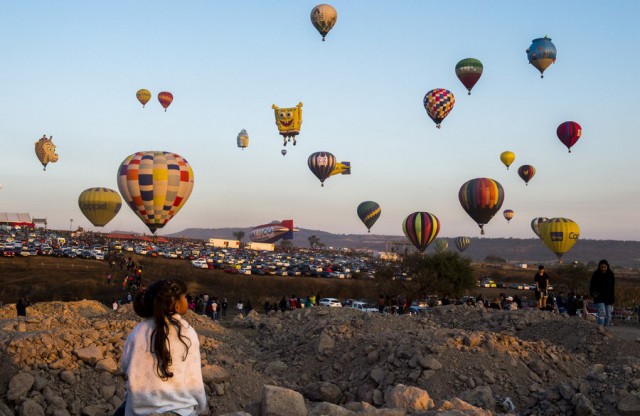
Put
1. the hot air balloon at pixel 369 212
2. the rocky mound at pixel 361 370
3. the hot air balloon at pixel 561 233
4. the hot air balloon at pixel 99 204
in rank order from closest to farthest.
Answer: the rocky mound at pixel 361 370 < the hot air balloon at pixel 561 233 < the hot air balloon at pixel 99 204 < the hot air balloon at pixel 369 212

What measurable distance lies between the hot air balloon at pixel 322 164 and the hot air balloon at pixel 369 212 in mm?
11573

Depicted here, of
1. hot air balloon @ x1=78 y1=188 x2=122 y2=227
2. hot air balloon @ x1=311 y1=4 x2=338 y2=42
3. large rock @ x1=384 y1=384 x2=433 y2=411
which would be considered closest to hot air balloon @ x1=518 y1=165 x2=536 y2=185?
hot air balloon @ x1=311 y1=4 x2=338 y2=42

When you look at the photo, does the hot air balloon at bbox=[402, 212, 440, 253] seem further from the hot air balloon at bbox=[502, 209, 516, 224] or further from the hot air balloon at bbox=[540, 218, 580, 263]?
the hot air balloon at bbox=[502, 209, 516, 224]

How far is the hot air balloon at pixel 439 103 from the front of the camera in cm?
5869

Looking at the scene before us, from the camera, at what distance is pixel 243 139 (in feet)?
407

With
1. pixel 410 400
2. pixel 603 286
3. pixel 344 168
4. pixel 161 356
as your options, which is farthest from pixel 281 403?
pixel 344 168

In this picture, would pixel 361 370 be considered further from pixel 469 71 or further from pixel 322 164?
pixel 322 164

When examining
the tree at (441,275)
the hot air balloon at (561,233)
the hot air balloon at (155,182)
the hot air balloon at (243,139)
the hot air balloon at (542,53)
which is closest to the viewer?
the hot air balloon at (155,182)

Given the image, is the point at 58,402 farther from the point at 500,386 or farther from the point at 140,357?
the point at 500,386

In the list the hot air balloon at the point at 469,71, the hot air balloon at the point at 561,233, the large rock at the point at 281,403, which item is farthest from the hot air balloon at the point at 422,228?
the large rock at the point at 281,403

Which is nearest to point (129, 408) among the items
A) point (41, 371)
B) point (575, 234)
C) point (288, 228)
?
point (41, 371)

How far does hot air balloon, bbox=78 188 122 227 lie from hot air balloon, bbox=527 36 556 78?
45.1 m

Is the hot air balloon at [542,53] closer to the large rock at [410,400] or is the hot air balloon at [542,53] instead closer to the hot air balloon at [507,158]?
the hot air balloon at [507,158]

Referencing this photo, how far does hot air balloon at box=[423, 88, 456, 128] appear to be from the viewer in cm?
5869
